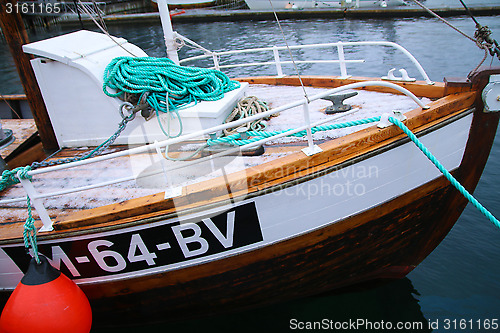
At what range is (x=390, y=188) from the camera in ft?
11.2

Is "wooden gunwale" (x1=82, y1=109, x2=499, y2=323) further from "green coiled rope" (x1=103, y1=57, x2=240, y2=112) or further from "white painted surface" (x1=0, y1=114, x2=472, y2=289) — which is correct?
"green coiled rope" (x1=103, y1=57, x2=240, y2=112)

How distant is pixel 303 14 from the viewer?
86.9ft

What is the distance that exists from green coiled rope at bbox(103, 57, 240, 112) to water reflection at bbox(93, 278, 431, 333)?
2.66 m

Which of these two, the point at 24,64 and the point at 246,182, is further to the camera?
the point at 24,64

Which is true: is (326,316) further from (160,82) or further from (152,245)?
(160,82)

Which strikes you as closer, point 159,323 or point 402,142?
point 402,142

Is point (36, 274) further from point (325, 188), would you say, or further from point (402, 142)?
point (402, 142)

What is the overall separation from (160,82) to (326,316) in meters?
3.54

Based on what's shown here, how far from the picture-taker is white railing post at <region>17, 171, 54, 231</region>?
116 inches

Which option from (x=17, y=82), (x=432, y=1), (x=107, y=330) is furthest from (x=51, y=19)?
(x=107, y=330)

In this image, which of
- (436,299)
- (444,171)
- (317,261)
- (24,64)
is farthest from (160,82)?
(436,299)

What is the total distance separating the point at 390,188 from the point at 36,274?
3.33 meters

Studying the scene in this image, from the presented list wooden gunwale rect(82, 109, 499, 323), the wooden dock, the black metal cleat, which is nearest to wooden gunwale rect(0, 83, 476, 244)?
wooden gunwale rect(82, 109, 499, 323)

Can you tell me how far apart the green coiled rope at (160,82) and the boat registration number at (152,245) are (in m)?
1.63
